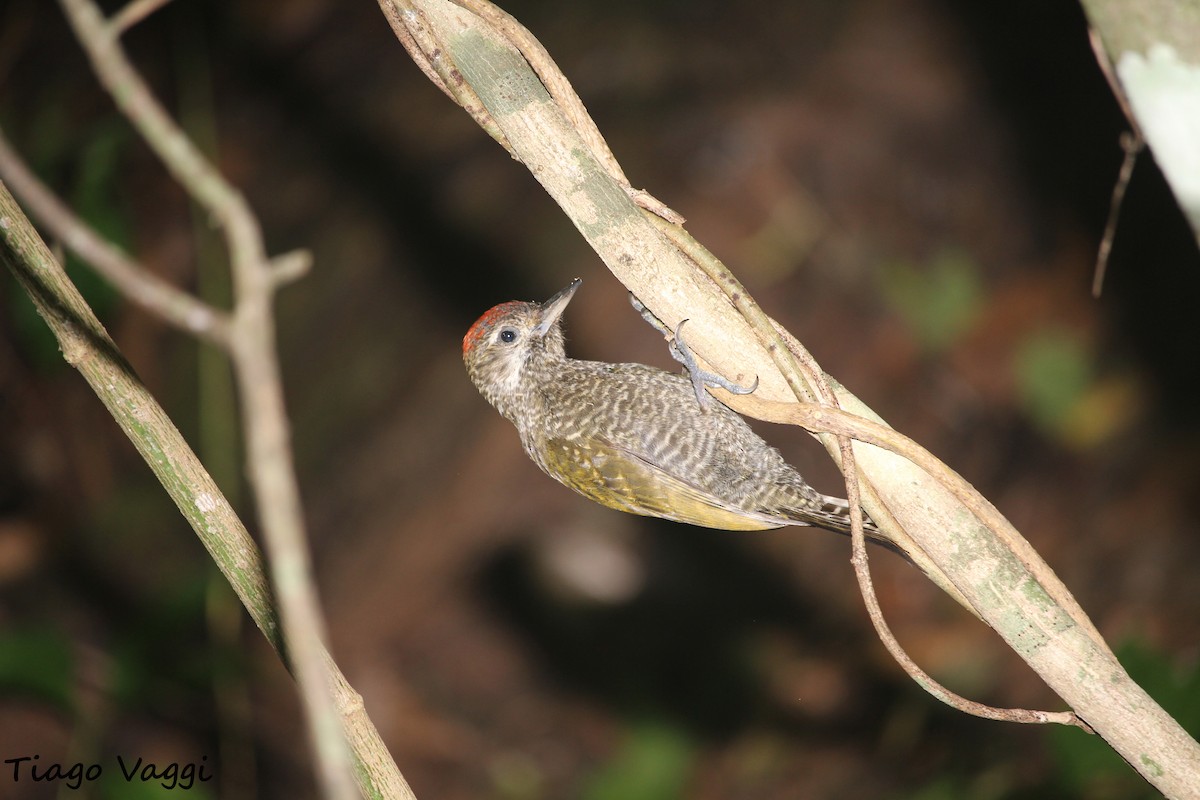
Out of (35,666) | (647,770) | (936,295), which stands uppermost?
(35,666)

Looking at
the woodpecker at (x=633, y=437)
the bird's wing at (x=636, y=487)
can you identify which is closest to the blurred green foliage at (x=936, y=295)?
the woodpecker at (x=633, y=437)

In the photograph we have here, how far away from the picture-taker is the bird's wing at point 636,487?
10.5 feet

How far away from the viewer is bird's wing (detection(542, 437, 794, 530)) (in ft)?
10.5

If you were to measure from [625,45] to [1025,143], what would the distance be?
9.70 feet

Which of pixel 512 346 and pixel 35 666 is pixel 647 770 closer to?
pixel 512 346

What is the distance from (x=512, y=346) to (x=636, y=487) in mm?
767

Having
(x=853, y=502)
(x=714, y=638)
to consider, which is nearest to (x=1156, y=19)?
(x=853, y=502)

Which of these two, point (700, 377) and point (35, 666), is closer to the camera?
point (700, 377)

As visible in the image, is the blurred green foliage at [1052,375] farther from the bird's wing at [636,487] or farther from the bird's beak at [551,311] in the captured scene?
the bird's beak at [551,311]

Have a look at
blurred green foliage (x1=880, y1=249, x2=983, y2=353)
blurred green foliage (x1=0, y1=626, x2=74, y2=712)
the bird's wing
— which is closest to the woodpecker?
the bird's wing

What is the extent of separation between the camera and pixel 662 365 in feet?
20.5

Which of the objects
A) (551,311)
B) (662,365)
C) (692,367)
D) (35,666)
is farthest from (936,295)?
(35,666)

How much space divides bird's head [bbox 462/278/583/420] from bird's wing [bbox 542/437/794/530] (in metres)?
0.36

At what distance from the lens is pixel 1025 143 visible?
690cm
